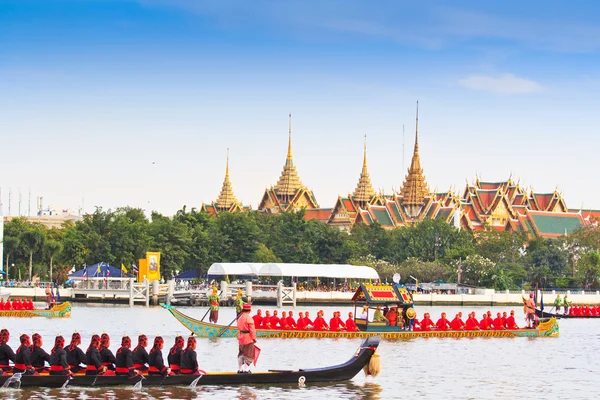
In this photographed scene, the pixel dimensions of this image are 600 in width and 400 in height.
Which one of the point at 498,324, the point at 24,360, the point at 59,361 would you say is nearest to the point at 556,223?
the point at 498,324

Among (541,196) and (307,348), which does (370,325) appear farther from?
(541,196)

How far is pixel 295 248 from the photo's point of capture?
111 m

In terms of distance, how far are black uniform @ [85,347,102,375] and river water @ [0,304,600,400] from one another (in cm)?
56

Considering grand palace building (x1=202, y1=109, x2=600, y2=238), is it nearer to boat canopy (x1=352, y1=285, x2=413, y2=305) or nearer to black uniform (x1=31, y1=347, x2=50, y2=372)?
boat canopy (x1=352, y1=285, x2=413, y2=305)

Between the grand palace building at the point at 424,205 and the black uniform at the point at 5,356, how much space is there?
121 metres

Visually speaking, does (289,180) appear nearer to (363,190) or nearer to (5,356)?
(363,190)

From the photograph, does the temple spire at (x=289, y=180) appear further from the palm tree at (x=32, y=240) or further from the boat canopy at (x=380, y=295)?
the boat canopy at (x=380, y=295)

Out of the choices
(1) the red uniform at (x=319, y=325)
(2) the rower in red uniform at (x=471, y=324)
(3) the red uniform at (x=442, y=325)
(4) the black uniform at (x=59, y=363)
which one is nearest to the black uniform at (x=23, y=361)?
(4) the black uniform at (x=59, y=363)

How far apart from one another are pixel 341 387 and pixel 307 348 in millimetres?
13528

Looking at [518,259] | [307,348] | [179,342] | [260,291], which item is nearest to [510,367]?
[307,348]

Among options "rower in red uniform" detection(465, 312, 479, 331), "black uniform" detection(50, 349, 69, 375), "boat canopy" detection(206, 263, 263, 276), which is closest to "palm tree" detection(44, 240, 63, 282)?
"boat canopy" detection(206, 263, 263, 276)

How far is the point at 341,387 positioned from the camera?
28.3 metres

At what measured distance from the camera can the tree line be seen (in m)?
Answer: 92.5

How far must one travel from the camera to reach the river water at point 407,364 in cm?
2723
